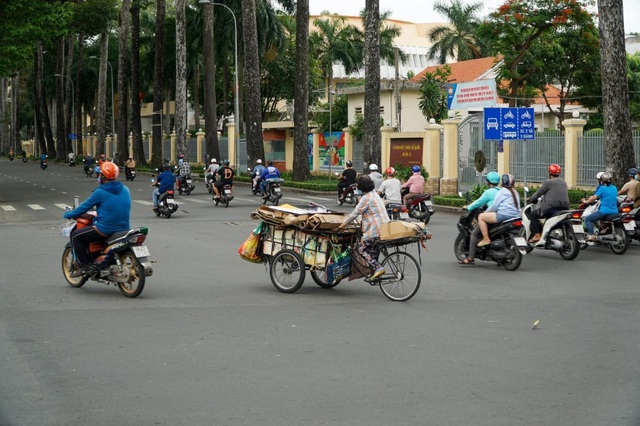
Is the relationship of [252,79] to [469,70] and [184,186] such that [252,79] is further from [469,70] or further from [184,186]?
[469,70]

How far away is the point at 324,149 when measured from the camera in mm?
50031

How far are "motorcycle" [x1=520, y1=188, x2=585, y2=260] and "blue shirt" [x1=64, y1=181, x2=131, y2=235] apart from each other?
300 inches

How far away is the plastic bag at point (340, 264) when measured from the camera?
12.3 meters

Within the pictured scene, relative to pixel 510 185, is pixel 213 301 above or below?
below

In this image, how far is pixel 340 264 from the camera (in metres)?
12.4

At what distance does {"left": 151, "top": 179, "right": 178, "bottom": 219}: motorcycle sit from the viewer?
88.1 feet

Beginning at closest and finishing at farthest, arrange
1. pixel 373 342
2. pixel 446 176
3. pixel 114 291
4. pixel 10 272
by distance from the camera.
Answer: pixel 373 342 < pixel 114 291 < pixel 10 272 < pixel 446 176

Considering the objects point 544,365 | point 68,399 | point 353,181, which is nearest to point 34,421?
point 68,399

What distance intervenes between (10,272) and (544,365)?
900cm

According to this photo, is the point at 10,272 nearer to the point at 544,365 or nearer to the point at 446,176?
the point at 544,365

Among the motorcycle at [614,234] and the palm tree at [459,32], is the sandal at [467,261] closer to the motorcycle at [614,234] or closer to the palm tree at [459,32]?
the motorcycle at [614,234]

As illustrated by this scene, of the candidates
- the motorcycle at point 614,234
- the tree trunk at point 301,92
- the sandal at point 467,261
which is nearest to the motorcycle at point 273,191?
the tree trunk at point 301,92

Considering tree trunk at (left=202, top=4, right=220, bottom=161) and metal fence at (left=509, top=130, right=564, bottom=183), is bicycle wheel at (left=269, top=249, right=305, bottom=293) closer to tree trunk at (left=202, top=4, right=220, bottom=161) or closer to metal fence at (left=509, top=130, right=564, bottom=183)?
metal fence at (left=509, top=130, right=564, bottom=183)

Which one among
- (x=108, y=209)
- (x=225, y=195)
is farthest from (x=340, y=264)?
(x=225, y=195)
